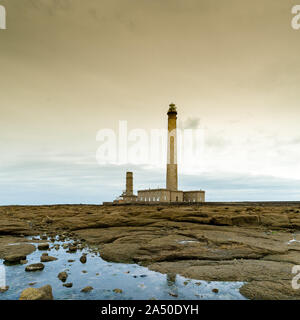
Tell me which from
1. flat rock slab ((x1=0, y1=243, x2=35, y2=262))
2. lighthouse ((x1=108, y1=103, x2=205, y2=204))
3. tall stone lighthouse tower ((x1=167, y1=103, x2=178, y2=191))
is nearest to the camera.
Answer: flat rock slab ((x1=0, y1=243, x2=35, y2=262))

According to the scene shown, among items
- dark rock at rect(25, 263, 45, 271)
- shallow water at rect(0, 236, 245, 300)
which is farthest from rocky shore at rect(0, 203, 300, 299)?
dark rock at rect(25, 263, 45, 271)

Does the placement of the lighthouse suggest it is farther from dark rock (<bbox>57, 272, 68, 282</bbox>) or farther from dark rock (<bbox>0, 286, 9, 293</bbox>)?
dark rock (<bbox>0, 286, 9, 293</bbox>)

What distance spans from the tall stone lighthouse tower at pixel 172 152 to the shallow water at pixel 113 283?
Result: 148 feet

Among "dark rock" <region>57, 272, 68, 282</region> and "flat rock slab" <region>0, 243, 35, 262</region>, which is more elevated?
"dark rock" <region>57, 272, 68, 282</region>

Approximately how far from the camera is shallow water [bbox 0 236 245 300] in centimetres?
489

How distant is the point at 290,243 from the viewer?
9.84 metres

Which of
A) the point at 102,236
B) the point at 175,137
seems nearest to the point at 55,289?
the point at 102,236

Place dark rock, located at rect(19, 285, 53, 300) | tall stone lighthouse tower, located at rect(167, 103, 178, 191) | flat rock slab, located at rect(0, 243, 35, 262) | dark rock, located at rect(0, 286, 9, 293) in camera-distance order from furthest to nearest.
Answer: tall stone lighthouse tower, located at rect(167, 103, 178, 191)
flat rock slab, located at rect(0, 243, 35, 262)
dark rock, located at rect(0, 286, 9, 293)
dark rock, located at rect(19, 285, 53, 300)

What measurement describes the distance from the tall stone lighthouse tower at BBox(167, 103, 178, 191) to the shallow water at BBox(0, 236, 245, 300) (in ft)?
148

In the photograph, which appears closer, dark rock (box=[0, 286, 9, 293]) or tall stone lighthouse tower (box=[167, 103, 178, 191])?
dark rock (box=[0, 286, 9, 293])

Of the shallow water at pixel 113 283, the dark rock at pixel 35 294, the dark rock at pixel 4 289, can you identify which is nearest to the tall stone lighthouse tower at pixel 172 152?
the shallow water at pixel 113 283

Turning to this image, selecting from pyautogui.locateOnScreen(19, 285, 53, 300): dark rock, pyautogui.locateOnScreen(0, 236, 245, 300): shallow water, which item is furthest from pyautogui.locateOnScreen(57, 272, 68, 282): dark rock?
pyautogui.locateOnScreen(19, 285, 53, 300): dark rock

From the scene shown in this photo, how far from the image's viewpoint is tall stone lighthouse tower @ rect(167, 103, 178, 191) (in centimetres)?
5218
